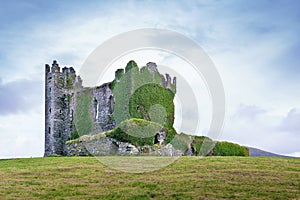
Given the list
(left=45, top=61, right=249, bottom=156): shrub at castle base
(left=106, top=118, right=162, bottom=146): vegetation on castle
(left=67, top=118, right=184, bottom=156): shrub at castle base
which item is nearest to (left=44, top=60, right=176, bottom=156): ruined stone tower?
(left=45, top=61, right=249, bottom=156): shrub at castle base

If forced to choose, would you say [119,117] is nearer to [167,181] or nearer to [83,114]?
[83,114]

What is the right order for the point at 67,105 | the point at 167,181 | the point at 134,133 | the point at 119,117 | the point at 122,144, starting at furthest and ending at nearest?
the point at 67,105
the point at 119,117
the point at 134,133
the point at 122,144
the point at 167,181

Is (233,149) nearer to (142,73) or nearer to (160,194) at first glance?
(142,73)

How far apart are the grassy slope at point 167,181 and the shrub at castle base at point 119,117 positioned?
11006mm

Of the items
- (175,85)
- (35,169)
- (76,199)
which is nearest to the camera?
(76,199)

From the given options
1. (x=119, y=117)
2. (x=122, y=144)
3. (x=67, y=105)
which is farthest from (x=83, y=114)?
(x=122, y=144)

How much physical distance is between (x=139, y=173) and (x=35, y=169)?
8.37m

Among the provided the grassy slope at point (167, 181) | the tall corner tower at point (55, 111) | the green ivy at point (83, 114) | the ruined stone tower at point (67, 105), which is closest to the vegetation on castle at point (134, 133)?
the grassy slope at point (167, 181)

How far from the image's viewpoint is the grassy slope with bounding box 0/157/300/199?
2153cm

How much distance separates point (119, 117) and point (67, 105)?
12.9 meters

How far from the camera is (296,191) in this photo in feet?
71.4

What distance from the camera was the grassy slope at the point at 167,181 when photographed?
21.5 metres

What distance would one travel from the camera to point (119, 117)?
54531 millimetres

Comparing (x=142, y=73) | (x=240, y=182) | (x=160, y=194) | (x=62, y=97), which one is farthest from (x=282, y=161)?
(x=62, y=97)
